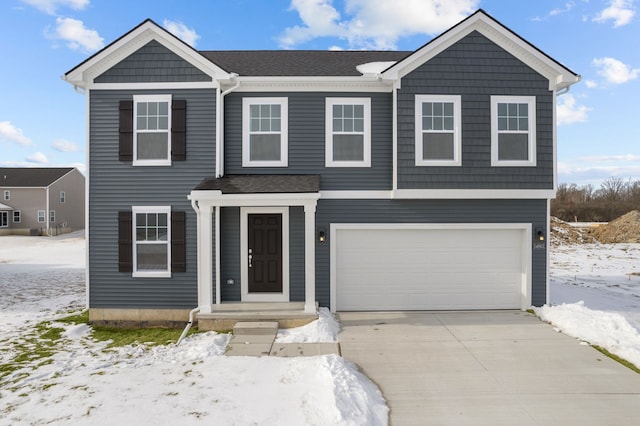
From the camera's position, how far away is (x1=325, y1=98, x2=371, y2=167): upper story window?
8.48m

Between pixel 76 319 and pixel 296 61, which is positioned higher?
pixel 296 61

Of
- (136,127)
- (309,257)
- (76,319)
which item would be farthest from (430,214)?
(76,319)

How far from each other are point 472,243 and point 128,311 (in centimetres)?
799

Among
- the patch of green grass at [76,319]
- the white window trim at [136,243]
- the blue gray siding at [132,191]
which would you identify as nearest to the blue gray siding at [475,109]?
the blue gray siding at [132,191]

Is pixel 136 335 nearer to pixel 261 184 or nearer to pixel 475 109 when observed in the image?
pixel 261 184

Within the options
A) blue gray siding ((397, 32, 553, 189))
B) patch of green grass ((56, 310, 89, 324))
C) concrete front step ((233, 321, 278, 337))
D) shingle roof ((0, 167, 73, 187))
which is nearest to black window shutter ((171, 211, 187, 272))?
concrete front step ((233, 321, 278, 337))

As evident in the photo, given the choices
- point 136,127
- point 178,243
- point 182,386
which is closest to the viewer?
point 182,386

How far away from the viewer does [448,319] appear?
802cm

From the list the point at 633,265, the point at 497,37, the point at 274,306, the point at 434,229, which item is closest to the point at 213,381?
the point at 274,306

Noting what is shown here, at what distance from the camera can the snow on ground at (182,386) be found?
13.8ft

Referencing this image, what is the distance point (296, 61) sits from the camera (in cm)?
977

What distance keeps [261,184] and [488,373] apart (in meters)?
5.39

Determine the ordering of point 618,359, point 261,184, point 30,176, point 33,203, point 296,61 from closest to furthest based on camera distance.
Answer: point 618,359
point 261,184
point 296,61
point 33,203
point 30,176

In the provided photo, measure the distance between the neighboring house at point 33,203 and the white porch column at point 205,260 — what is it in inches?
1300
